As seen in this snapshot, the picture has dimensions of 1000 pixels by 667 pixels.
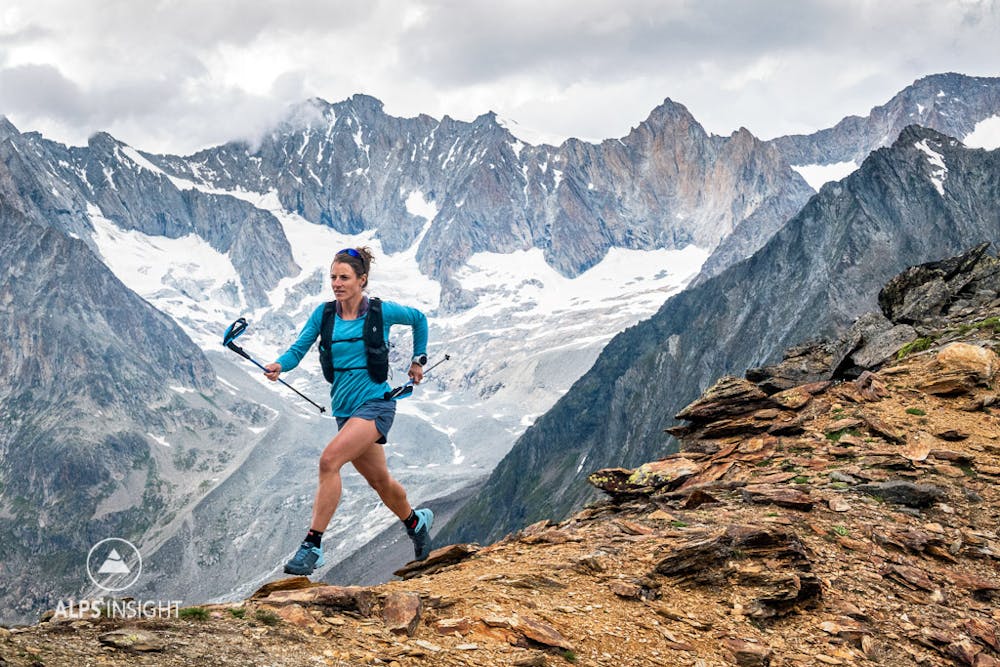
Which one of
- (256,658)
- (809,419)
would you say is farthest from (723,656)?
(809,419)

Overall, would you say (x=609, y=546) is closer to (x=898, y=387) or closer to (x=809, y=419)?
(x=809, y=419)

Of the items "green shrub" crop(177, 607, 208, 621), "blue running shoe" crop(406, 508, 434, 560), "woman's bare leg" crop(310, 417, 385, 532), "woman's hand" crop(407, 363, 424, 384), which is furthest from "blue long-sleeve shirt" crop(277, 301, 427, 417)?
"green shrub" crop(177, 607, 208, 621)

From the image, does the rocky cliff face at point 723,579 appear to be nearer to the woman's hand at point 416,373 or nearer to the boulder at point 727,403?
the boulder at point 727,403

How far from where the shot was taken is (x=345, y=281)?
11633 millimetres

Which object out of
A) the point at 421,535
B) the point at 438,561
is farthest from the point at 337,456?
the point at 421,535

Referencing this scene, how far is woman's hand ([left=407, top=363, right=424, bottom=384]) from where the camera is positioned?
42.2ft

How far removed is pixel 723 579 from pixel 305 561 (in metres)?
5.77

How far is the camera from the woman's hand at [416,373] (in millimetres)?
12859

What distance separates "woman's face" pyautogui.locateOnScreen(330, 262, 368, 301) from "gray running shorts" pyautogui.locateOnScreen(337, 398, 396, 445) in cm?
159

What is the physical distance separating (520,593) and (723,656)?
2.51 metres

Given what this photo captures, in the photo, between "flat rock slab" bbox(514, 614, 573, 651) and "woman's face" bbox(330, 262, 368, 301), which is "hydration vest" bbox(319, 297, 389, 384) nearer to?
"woman's face" bbox(330, 262, 368, 301)

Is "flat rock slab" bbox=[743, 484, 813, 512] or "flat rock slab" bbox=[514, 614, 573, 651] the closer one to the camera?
"flat rock slab" bbox=[514, 614, 573, 651]

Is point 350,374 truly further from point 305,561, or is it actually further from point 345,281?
point 305,561

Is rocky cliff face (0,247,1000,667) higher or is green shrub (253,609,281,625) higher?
green shrub (253,609,281,625)
